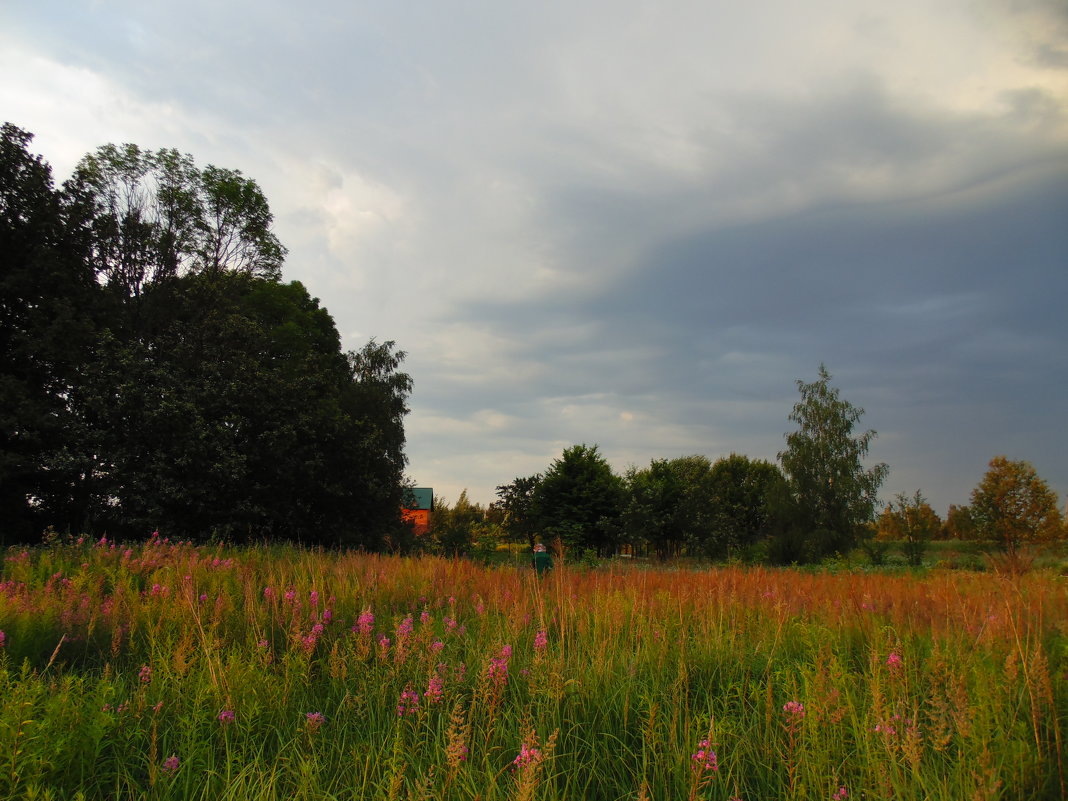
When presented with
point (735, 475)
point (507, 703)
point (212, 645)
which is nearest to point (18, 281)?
point (212, 645)

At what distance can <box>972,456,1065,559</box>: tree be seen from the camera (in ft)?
99.6

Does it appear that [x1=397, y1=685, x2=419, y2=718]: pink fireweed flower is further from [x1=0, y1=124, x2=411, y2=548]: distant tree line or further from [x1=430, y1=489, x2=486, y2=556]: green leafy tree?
[x1=430, y1=489, x2=486, y2=556]: green leafy tree

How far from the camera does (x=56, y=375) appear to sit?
18.9m

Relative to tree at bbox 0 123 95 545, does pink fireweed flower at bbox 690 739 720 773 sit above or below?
below

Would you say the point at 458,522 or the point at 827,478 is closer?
the point at 827,478

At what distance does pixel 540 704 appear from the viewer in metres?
3.20

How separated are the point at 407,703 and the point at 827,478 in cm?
3555

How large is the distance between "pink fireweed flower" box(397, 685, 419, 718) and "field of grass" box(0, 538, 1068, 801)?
0.07 ft

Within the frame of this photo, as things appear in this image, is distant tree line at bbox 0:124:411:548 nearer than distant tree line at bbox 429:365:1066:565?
Yes

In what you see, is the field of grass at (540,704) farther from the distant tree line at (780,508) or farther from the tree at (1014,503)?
the tree at (1014,503)

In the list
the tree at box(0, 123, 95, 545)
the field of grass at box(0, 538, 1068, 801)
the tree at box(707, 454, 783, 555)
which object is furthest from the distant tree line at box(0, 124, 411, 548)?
the tree at box(707, 454, 783, 555)

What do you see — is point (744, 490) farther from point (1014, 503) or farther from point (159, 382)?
point (159, 382)

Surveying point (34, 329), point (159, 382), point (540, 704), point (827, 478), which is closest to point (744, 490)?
point (827, 478)

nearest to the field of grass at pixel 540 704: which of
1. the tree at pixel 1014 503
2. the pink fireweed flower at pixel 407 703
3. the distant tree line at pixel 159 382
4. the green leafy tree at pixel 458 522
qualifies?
the pink fireweed flower at pixel 407 703
